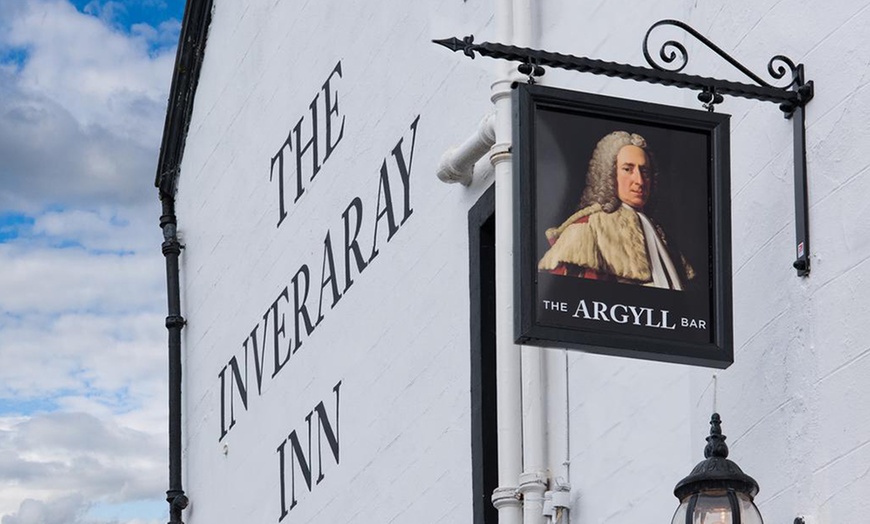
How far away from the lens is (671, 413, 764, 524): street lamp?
732 cm

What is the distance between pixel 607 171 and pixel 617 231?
28 cm

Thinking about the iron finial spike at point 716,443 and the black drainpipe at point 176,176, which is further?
the black drainpipe at point 176,176

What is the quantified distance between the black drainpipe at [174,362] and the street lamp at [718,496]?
35.7ft

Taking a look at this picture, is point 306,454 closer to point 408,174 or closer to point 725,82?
point 408,174

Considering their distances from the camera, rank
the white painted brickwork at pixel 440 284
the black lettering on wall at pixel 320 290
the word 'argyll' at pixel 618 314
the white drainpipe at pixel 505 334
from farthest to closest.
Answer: the black lettering on wall at pixel 320 290
the white drainpipe at pixel 505 334
the white painted brickwork at pixel 440 284
the word 'argyll' at pixel 618 314

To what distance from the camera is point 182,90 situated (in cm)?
1909

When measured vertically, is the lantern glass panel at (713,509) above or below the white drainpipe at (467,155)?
below

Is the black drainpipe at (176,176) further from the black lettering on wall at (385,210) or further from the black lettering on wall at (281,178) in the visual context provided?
the black lettering on wall at (385,210)

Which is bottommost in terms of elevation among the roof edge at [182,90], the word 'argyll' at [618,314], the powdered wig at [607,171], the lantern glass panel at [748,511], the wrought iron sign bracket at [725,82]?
the lantern glass panel at [748,511]

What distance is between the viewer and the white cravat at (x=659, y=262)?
752cm

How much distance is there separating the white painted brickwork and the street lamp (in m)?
0.29

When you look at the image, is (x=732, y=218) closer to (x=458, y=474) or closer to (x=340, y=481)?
(x=458, y=474)

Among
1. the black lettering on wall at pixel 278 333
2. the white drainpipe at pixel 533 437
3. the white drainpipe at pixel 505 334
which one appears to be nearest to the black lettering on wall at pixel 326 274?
the black lettering on wall at pixel 278 333

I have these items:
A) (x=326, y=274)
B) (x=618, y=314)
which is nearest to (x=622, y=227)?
(x=618, y=314)
